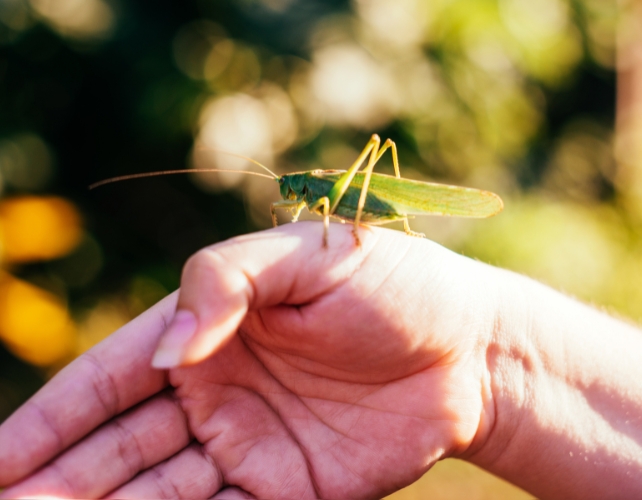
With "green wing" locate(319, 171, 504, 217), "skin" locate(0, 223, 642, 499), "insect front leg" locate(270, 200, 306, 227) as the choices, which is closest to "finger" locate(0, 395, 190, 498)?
"skin" locate(0, 223, 642, 499)

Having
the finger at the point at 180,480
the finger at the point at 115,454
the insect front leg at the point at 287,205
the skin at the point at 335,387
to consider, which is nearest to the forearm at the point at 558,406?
the skin at the point at 335,387

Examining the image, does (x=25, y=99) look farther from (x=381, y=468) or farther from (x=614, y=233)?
(x=614, y=233)

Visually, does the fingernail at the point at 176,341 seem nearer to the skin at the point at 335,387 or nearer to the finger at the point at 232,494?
the skin at the point at 335,387

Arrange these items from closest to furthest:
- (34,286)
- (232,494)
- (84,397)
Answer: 1. (84,397)
2. (232,494)
3. (34,286)

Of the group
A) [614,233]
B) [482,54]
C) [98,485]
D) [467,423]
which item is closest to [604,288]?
[614,233]

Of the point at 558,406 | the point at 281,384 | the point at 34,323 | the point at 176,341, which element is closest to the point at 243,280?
the point at 176,341

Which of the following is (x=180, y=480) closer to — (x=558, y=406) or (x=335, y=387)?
(x=335, y=387)
